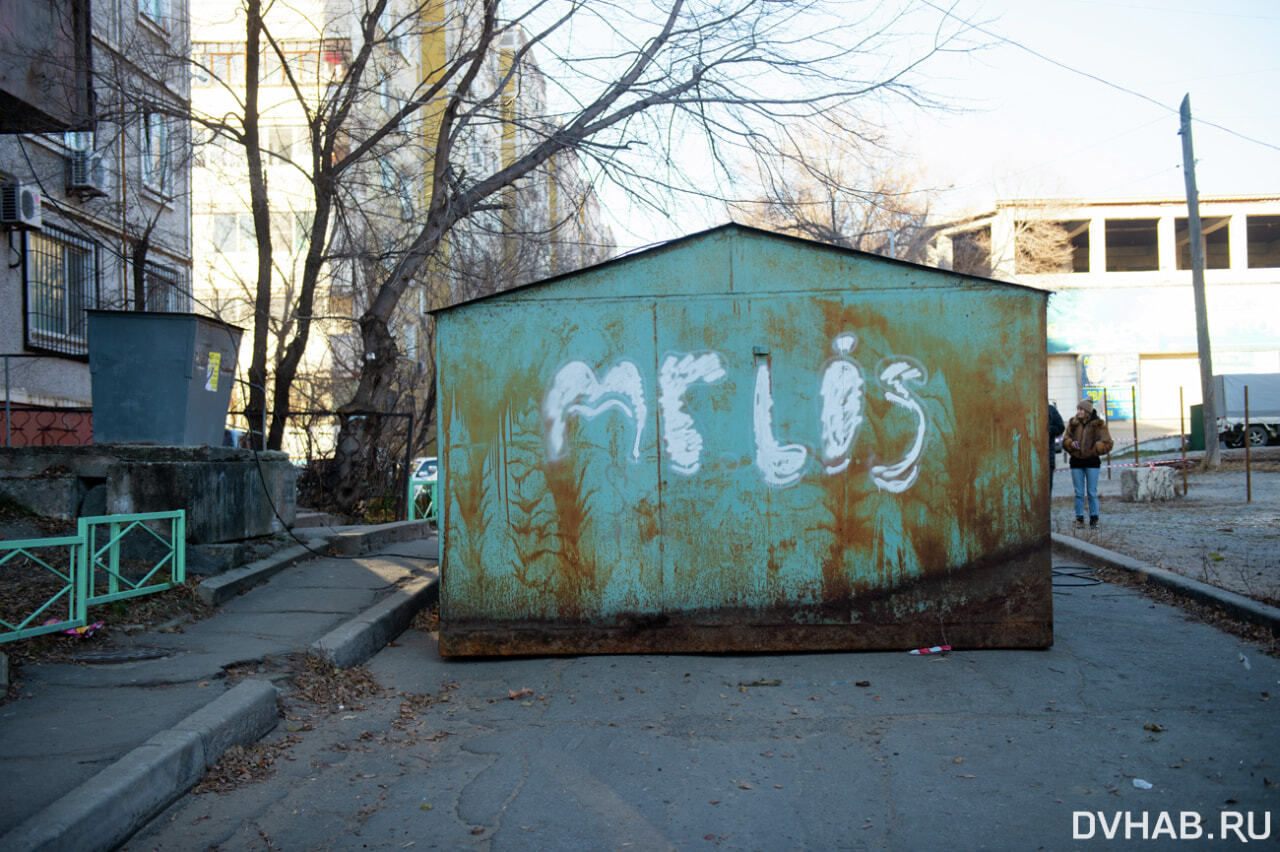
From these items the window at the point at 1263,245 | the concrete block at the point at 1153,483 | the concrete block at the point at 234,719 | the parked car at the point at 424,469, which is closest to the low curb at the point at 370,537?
the concrete block at the point at 234,719

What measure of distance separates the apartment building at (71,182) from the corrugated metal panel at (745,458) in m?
6.24

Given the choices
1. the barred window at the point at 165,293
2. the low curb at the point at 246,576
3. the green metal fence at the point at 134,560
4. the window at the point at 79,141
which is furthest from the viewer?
the barred window at the point at 165,293

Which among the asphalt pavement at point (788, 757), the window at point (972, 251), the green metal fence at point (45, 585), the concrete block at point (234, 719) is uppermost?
the window at point (972, 251)

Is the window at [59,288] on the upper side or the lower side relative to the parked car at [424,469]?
upper

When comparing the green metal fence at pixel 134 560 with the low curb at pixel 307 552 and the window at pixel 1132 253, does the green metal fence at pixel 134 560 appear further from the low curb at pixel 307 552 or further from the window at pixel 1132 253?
the window at pixel 1132 253

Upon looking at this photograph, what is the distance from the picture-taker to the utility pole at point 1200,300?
21906 millimetres

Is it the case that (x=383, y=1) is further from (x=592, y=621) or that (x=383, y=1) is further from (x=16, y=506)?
(x=592, y=621)

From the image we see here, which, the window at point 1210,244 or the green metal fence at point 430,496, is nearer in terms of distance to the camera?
the green metal fence at point 430,496

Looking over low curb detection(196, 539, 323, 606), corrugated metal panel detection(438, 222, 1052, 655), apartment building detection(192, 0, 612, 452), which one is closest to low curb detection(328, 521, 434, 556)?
low curb detection(196, 539, 323, 606)

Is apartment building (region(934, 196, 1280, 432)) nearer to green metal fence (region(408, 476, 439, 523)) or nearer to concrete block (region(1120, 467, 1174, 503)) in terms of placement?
concrete block (region(1120, 467, 1174, 503))

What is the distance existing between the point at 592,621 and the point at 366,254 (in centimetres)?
830

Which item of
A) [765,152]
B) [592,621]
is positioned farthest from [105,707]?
[765,152]

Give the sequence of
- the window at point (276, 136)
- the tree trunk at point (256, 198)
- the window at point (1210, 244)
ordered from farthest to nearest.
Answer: the window at point (1210, 244), the window at point (276, 136), the tree trunk at point (256, 198)

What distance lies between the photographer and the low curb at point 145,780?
10.8 ft
